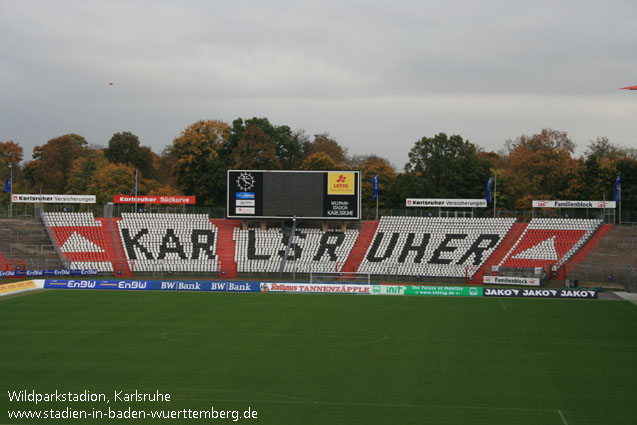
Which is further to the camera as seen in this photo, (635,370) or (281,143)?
(281,143)

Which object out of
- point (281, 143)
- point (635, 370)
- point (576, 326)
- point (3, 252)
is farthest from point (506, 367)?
point (281, 143)

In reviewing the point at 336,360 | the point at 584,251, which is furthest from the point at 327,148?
the point at 336,360

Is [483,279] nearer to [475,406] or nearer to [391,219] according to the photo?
[391,219]

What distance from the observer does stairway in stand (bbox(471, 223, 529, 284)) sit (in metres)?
59.4

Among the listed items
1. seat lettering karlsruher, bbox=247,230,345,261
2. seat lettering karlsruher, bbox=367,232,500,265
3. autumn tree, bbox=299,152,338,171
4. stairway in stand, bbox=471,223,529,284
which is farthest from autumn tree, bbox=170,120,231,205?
stairway in stand, bbox=471,223,529,284

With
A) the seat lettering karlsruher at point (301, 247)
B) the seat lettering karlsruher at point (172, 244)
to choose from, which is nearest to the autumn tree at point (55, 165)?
the seat lettering karlsruher at point (172, 244)

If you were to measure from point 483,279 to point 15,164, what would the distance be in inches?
3757

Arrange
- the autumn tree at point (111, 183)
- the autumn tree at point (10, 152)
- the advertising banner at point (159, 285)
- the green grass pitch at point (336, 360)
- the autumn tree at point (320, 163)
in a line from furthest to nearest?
the autumn tree at point (10, 152) < the autumn tree at point (111, 183) < the autumn tree at point (320, 163) < the advertising banner at point (159, 285) < the green grass pitch at point (336, 360)

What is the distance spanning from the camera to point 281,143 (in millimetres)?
100250

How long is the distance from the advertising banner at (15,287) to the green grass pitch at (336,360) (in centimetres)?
517

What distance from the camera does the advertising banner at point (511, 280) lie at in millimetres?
55344

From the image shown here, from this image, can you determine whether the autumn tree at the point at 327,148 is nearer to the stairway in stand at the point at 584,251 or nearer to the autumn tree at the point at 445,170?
the autumn tree at the point at 445,170

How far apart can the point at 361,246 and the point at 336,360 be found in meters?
40.2

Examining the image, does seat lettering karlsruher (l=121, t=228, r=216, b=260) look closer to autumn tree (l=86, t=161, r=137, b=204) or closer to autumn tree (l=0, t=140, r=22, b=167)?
autumn tree (l=86, t=161, r=137, b=204)
